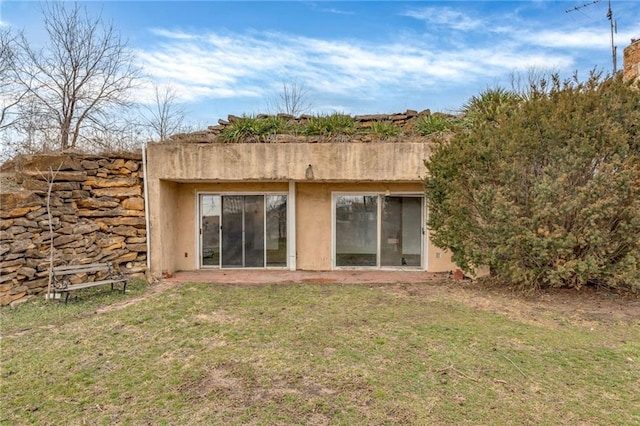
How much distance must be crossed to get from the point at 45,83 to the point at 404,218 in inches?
531

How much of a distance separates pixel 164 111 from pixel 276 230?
28.0ft

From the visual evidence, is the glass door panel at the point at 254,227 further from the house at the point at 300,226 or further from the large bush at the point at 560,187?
the large bush at the point at 560,187

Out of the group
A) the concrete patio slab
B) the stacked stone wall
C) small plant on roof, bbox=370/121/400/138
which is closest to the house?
the concrete patio slab

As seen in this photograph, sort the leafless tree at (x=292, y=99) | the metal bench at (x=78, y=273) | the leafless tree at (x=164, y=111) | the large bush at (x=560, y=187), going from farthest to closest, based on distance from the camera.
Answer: the leafless tree at (x=164, y=111), the leafless tree at (x=292, y=99), the metal bench at (x=78, y=273), the large bush at (x=560, y=187)

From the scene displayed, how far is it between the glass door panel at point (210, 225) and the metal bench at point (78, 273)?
8.03ft

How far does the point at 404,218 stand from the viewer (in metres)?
10.0

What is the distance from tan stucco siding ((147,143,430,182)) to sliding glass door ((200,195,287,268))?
134 cm

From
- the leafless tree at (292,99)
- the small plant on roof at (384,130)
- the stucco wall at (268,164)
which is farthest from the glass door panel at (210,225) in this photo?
the small plant on roof at (384,130)

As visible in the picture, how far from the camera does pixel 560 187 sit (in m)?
6.27

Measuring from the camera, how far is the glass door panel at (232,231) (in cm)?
1020

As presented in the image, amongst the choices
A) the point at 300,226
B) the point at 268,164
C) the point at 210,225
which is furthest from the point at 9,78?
the point at 300,226

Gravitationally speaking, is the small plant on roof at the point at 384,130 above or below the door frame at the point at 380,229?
above

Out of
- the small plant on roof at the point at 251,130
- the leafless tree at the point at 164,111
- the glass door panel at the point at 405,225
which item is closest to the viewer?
the small plant on roof at the point at 251,130

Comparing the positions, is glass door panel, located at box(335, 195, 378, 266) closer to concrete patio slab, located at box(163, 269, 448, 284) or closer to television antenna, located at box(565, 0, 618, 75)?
concrete patio slab, located at box(163, 269, 448, 284)
